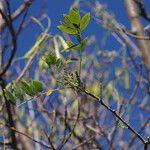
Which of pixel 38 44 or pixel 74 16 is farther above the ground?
pixel 38 44

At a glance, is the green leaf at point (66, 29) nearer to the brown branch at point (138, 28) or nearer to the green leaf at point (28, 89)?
the green leaf at point (28, 89)

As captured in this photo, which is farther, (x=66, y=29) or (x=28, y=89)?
(x=28, y=89)

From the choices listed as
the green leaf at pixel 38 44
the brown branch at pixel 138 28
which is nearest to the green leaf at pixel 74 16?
the green leaf at pixel 38 44

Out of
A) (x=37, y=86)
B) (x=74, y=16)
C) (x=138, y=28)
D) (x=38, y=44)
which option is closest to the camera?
(x=74, y=16)

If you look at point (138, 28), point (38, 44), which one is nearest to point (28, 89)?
point (38, 44)

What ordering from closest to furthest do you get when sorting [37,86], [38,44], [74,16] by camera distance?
[74,16], [37,86], [38,44]

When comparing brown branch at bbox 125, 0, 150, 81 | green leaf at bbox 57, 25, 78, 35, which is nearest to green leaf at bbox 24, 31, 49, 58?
brown branch at bbox 125, 0, 150, 81

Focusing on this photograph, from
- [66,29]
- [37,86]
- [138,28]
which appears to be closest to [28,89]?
[37,86]

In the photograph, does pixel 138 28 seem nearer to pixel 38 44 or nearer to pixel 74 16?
pixel 38 44

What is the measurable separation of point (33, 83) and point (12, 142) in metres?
0.92

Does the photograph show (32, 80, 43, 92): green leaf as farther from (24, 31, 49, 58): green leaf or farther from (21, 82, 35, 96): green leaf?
(24, 31, 49, 58): green leaf

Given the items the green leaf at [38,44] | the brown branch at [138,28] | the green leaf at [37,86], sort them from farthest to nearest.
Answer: the brown branch at [138,28] → the green leaf at [38,44] → the green leaf at [37,86]

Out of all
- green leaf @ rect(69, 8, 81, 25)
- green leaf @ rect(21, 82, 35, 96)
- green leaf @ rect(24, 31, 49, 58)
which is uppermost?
green leaf @ rect(24, 31, 49, 58)

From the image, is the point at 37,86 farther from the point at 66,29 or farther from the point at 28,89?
the point at 66,29
